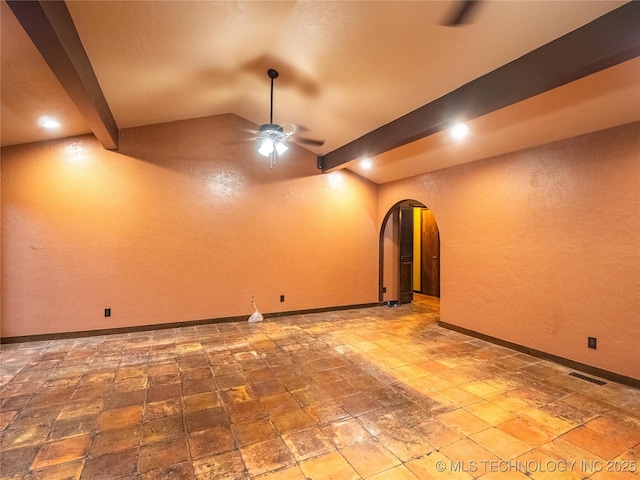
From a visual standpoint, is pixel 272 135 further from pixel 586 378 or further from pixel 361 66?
pixel 586 378

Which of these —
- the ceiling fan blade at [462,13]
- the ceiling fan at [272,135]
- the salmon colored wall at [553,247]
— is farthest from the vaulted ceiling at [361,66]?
the ceiling fan at [272,135]

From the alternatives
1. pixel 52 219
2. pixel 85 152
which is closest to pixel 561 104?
pixel 85 152

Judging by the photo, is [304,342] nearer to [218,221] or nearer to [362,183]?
[218,221]

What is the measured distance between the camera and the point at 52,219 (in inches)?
171

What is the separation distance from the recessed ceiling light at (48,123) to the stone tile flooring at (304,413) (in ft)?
9.13

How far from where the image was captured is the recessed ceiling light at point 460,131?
148 inches

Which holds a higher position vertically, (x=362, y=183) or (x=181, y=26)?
(x=181, y=26)

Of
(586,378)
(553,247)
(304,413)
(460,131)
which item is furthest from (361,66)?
(586,378)

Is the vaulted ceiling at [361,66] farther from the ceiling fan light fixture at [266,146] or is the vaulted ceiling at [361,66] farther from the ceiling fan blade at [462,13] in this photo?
the ceiling fan light fixture at [266,146]

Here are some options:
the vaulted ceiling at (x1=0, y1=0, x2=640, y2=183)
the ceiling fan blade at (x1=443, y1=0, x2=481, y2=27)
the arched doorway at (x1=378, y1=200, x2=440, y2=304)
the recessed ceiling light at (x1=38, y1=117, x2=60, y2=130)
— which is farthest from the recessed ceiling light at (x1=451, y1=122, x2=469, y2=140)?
the recessed ceiling light at (x1=38, y1=117, x2=60, y2=130)

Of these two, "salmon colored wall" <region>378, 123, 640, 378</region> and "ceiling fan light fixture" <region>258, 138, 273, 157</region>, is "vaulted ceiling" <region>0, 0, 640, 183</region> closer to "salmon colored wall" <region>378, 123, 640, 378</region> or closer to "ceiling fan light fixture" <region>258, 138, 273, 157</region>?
"salmon colored wall" <region>378, 123, 640, 378</region>

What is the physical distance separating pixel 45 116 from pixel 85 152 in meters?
0.93

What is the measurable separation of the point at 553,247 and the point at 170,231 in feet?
17.2

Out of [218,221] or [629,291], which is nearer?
[629,291]
